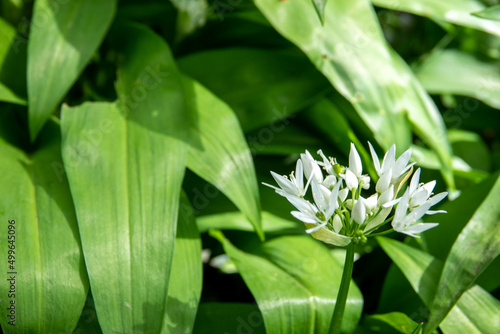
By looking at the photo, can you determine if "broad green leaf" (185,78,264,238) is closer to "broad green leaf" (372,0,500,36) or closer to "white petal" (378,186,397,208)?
"white petal" (378,186,397,208)

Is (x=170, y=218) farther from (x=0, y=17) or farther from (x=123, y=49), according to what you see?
(x=0, y=17)

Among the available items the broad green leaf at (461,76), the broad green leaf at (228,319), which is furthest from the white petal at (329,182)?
the broad green leaf at (461,76)

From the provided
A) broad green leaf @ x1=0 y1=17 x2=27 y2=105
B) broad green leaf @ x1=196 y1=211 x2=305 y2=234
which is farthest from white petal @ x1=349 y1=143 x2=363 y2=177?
broad green leaf @ x1=0 y1=17 x2=27 y2=105

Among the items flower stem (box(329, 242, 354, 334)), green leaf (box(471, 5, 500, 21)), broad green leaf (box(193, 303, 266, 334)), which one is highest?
green leaf (box(471, 5, 500, 21))

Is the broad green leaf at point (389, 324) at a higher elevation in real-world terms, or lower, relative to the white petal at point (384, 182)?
lower

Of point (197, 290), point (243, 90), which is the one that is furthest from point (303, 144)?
point (197, 290)

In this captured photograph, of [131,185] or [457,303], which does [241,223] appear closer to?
[131,185]

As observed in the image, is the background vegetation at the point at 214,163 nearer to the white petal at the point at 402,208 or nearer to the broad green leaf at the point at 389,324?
the broad green leaf at the point at 389,324

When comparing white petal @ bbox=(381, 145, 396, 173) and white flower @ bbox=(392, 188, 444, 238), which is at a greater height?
white petal @ bbox=(381, 145, 396, 173)
